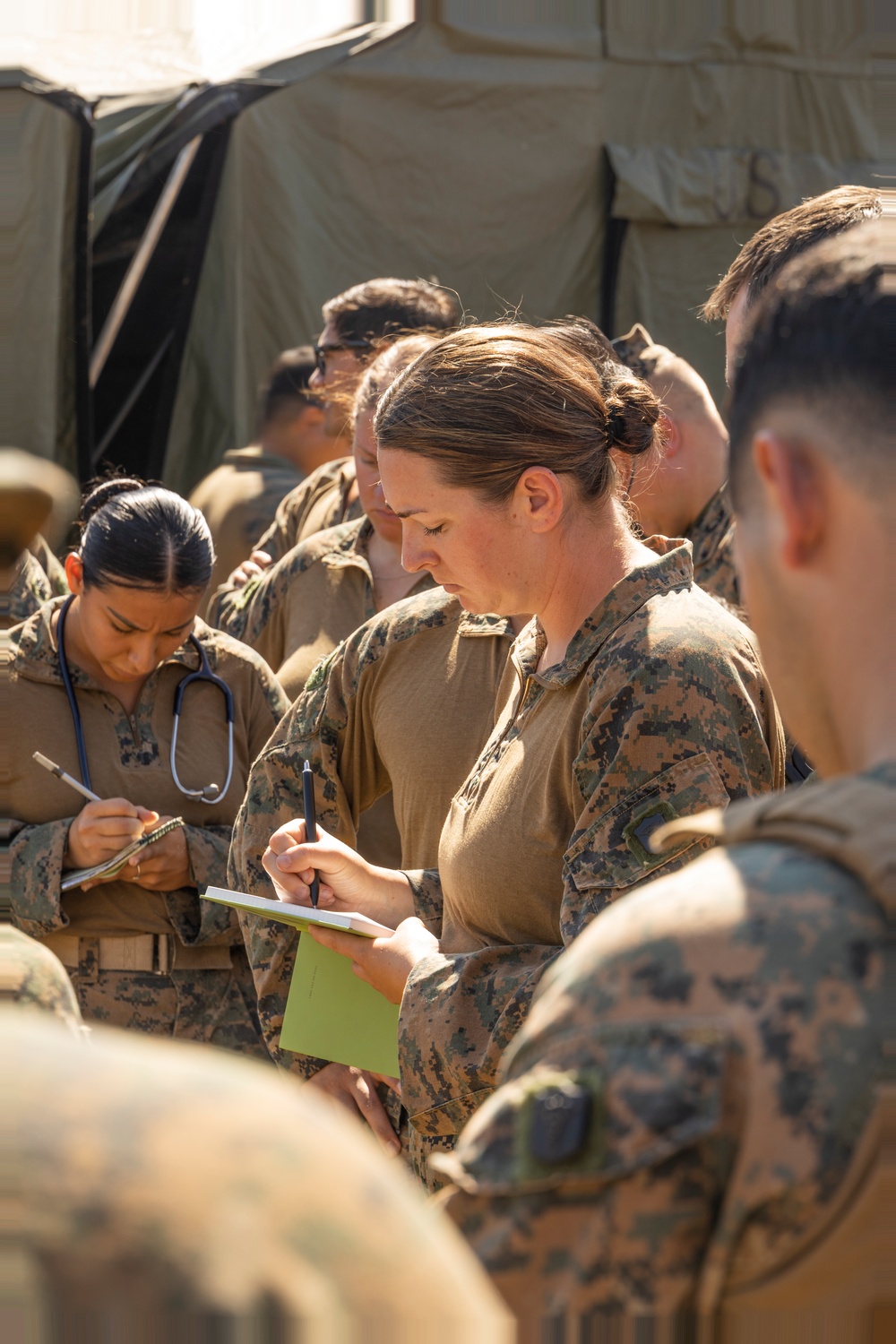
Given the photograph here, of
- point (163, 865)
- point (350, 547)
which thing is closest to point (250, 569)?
point (350, 547)

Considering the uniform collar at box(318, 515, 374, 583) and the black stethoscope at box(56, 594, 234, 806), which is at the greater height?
the uniform collar at box(318, 515, 374, 583)

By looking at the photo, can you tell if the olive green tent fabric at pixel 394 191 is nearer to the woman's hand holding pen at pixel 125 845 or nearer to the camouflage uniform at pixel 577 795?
the woman's hand holding pen at pixel 125 845

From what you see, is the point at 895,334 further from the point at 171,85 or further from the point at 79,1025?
the point at 171,85

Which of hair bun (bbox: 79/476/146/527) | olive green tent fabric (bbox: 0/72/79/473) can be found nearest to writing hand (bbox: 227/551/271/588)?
hair bun (bbox: 79/476/146/527)

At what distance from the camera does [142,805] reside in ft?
11.5

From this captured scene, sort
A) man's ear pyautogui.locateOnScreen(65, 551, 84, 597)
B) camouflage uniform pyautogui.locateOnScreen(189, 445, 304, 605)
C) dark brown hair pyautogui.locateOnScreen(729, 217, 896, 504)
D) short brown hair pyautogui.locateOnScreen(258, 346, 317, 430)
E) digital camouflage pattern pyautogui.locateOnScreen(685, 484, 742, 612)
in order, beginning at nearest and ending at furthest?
dark brown hair pyautogui.locateOnScreen(729, 217, 896, 504)
man's ear pyautogui.locateOnScreen(65, 551, 84, 597)
digital camouflage pattern pyautogui.locateOnScreen(685, 484, 742, 612)
camouflage uniform pyautogui.locateOnScreen(189, 445, 304, 605)
short brown hair pyautogui.locateOnScreen(258, 346, 317, 430)

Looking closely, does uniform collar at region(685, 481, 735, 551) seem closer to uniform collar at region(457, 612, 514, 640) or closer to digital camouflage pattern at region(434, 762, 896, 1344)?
uniform collar at region(457, 612, 514, 640)

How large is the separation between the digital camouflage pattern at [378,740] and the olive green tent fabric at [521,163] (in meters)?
4.44

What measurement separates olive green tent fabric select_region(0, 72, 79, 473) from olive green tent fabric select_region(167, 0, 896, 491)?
0.60 metres

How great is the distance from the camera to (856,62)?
7.08m

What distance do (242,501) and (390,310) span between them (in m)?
1.53


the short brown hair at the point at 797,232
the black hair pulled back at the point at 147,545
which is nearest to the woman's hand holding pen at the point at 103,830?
the black hair pulled back at the point at 147,545

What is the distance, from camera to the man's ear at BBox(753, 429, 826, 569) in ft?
3.69

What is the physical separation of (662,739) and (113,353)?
5.59 m
